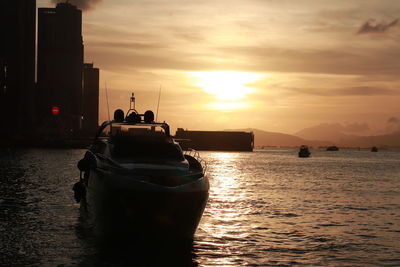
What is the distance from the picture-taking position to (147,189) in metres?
17.4

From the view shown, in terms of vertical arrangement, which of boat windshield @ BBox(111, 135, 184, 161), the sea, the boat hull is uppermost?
boat windshield @ BBox(111, 135, 184, 161)

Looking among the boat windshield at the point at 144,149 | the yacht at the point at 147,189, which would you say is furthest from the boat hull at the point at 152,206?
the boat windshield at the point at 144,149

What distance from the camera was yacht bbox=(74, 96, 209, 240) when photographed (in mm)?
17438

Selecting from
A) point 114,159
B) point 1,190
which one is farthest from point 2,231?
point 1,190

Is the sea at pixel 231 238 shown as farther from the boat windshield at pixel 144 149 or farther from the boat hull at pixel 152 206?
the boat windshield at pixel 144 149

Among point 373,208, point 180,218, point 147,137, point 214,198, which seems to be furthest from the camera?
point 214,198

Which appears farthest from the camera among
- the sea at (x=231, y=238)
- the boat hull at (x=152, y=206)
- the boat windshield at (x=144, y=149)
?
the boat windshield at (x=144, y=149)

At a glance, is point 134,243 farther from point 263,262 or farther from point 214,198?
point 214,198

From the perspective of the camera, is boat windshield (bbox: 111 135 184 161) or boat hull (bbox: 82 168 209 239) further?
boat windshield (bbox: 111 135 184 161)

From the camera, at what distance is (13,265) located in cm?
1625

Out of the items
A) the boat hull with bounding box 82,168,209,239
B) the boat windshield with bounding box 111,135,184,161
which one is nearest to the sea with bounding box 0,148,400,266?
the boat hull with bounding box 82,168,209,239

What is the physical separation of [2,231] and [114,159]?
6.34m

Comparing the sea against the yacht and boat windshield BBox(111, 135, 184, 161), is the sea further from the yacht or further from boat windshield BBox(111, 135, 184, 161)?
boat windshield BBox(111, 135, 184, 161)

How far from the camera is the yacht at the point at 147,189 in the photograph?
57.2 feet
